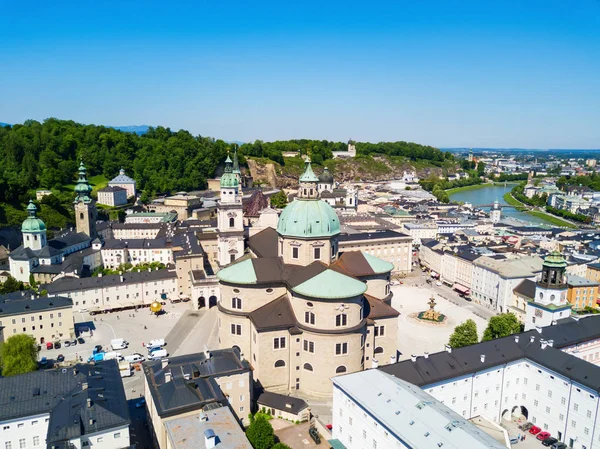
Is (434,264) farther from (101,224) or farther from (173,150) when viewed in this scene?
(173,150)

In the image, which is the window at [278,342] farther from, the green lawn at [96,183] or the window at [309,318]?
the green lawn at [96,183]

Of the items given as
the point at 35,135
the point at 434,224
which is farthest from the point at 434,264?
the point at 35,135

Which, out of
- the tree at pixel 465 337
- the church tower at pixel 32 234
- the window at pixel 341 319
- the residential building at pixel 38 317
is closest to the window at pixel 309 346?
the window at pixel 341 319

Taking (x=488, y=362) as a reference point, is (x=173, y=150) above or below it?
above

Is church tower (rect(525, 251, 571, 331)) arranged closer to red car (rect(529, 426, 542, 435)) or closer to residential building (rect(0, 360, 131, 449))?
red car (rect(529, 426, 542, 435))

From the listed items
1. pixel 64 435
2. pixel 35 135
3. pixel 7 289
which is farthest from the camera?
pixel 35 135
